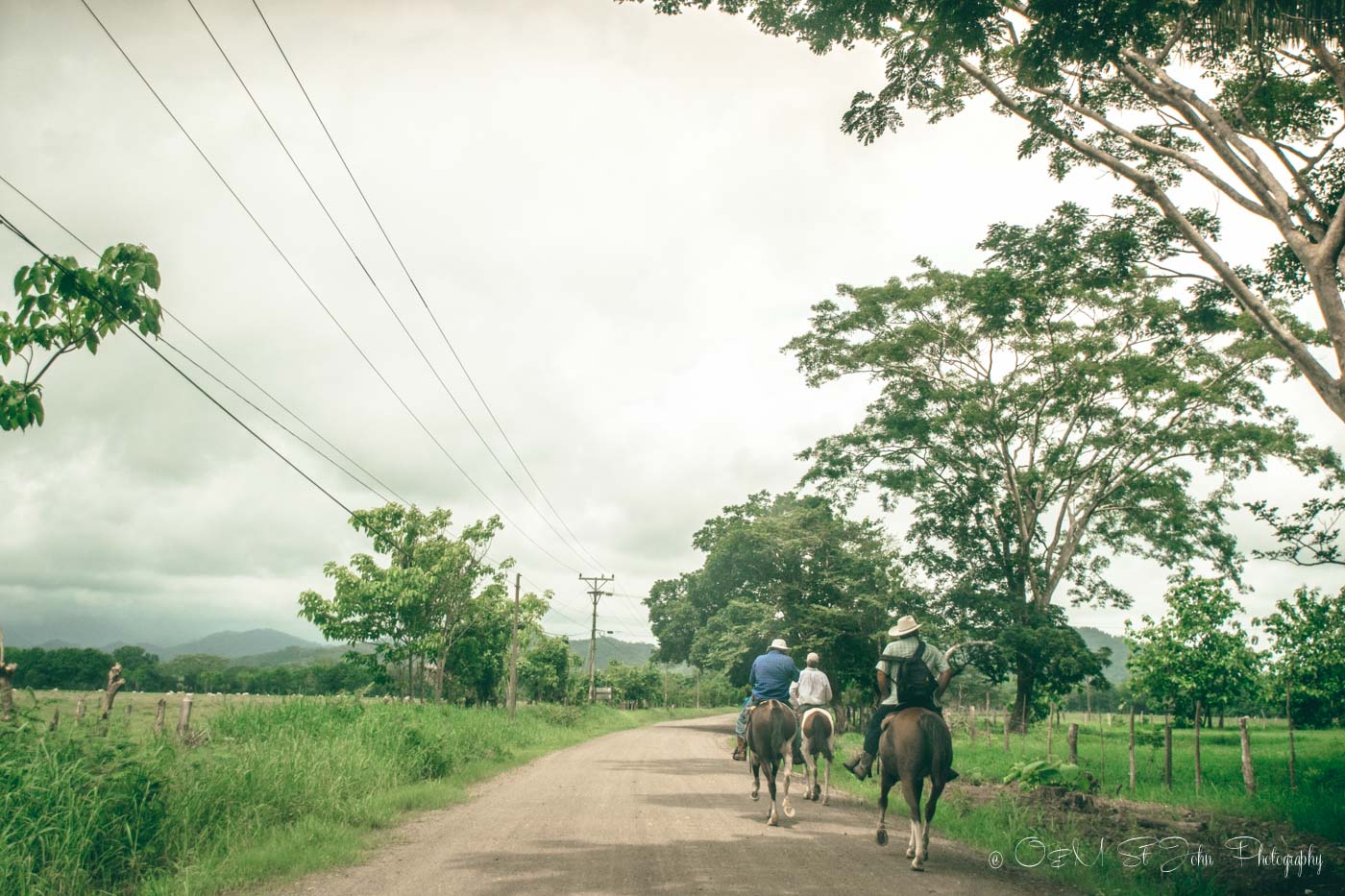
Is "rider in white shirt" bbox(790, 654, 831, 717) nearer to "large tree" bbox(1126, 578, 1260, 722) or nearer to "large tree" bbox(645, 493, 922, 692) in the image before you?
"large tree" bbox(645, 493, 922, 692)

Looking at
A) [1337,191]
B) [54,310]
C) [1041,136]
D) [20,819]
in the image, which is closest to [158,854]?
[20,819]

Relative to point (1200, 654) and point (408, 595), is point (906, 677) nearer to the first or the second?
point (408, 595)

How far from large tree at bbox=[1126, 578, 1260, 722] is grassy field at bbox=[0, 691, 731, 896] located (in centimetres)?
2835

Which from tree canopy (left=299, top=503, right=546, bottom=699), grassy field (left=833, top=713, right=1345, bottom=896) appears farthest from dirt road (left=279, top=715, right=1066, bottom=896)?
tree canopy (left=299, top=503, right=546, bottom=699)

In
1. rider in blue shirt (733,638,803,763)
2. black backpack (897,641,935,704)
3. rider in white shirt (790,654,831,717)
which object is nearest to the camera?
black backpack (897,641,935,704)

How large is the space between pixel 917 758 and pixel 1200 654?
2829 centimetres

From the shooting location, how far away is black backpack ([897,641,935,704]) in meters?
7.88

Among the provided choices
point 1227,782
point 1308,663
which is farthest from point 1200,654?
point 1227,782

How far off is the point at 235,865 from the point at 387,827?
7.96 ft

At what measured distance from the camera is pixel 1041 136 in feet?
39.1

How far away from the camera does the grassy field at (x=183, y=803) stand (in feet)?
19.1

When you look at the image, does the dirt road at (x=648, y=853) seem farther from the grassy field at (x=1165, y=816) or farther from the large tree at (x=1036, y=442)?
the large tree at (x=1036, y=442)

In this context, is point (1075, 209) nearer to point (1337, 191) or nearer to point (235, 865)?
point (1337, 191)

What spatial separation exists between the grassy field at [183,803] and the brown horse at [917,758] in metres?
5.02
